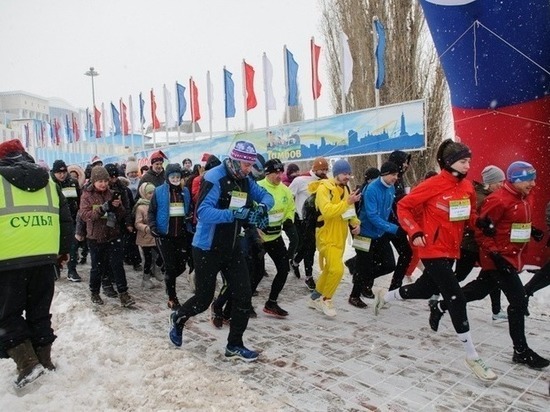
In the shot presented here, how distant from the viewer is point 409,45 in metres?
19.4

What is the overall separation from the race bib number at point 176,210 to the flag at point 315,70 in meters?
11.4

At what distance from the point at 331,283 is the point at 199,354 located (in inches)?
73.9

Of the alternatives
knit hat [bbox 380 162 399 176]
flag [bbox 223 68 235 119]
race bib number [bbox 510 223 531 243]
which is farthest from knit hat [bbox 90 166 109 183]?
flag [bbox 223 68 235 119]

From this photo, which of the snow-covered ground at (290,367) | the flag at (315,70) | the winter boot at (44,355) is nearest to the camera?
the snow-covered ground at (290,367)

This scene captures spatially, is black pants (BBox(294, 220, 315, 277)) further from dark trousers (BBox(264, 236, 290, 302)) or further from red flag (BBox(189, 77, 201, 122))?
red flag (BBox(189, 77, 201, 122))

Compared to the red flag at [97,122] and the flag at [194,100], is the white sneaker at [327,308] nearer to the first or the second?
the flag at [194,100]

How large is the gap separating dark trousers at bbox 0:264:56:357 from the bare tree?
18030 mm

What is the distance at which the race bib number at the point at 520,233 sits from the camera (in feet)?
13.3

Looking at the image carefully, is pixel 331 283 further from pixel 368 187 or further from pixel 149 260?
pixel 149 260

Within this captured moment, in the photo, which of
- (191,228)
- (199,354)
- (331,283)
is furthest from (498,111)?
(199,354)

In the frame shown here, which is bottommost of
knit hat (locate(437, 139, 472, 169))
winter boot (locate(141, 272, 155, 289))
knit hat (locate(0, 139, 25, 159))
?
winter boot (locate(141, 272, 155, 289))

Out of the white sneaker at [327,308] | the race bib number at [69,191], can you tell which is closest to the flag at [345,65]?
the race bib number at [69,191]

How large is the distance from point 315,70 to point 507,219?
1295 centimetres

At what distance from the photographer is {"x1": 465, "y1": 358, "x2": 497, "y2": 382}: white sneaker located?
3660 mm
